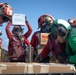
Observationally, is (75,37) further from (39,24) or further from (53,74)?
(39,24)

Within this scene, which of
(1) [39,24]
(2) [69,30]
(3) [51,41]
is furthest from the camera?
(1) [39,24]

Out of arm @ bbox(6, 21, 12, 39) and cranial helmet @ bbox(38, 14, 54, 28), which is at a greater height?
cranial helmet @ bbox(38, 14, 54, 28)

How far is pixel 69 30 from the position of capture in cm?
358

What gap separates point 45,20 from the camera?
6.48m

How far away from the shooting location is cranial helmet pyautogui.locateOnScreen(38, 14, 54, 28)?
251 inches

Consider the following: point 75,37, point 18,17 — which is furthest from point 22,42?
point 75,37

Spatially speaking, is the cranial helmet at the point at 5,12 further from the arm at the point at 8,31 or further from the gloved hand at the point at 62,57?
the gloved hand at the point at 62,57

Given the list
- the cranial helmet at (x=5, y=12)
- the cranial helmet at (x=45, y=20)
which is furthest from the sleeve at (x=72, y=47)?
the cranial helmet at (x=5, y=12)

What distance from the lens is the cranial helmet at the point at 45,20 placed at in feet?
21.0

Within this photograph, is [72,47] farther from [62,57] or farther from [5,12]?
[5,12]

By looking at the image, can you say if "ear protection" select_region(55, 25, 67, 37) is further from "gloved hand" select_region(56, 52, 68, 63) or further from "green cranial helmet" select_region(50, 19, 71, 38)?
Answer: "gloved hand" select_region(56, 52, 68, 63)

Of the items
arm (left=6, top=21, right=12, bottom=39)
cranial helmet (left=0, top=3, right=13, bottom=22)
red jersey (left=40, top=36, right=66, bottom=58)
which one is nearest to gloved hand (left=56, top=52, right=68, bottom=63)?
red jersey (left=40, top=36, right=66, bottom=58)

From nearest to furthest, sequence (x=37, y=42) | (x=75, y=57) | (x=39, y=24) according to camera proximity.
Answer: (x=75, y=57)
(x=37, y=42)
(x=39, y=24)

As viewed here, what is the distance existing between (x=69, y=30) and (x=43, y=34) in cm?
215
